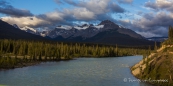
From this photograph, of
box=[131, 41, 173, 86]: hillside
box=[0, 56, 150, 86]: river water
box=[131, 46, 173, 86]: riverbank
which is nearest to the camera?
box=[131, 41, 173, 86]: hillside

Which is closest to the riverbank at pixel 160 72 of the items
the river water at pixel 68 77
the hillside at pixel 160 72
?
the hillside at pixel 160 72

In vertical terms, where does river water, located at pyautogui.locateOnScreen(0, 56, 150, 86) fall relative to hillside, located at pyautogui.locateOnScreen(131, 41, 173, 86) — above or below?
below

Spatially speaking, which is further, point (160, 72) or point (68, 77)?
point (68, 77)

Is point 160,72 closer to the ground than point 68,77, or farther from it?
farther from it

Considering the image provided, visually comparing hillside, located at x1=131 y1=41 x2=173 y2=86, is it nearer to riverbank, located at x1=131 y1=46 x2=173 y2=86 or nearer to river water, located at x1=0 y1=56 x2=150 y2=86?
riverbank, located at x1=131 y1=46 x2=173 y2=86

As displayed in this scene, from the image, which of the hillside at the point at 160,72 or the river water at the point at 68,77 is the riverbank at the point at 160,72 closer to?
the hillside at the point at 160,72

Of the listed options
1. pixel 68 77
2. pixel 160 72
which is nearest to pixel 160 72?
pixel 160 72

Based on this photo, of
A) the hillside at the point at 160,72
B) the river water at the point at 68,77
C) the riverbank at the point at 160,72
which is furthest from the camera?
the river water at the point at 68,77

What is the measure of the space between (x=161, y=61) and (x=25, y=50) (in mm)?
133608

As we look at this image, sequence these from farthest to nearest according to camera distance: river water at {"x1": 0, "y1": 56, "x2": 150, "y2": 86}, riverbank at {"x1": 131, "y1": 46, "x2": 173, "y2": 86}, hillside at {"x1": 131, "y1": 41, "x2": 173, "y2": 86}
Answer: river water at {"x1": 0, "y1": 56, "x2": 150, "y2": 86} < riverbank at {"x1": 131, "y1": 46, "x2": 173, "y2": 86} < hillside at {"x1": 131, "y1": 41, "x2": 173, "y2": 86}

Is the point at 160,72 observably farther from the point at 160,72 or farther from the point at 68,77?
the point at 68,77

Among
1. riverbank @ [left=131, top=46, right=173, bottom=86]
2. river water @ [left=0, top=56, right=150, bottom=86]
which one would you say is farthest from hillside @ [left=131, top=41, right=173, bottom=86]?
river water @ [left=0, top=56, right=150, bottom=86]

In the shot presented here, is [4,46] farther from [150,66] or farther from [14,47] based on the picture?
[150,66]

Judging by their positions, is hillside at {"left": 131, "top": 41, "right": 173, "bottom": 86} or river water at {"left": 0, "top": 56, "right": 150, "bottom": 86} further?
river water at {"left": 0, "top": 56, "right": 150, "bottom": 86}
